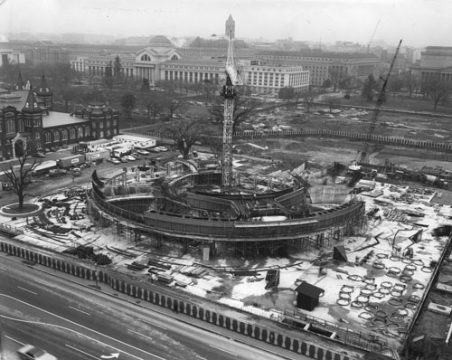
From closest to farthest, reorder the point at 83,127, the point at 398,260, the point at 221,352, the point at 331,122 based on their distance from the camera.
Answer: the point at 221,352, the point at 398,260, the point at 83,127, the point at 331,122

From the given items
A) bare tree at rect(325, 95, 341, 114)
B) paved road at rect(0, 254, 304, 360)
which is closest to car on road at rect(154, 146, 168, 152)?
paved road at rect(0, 254, 304, 360)

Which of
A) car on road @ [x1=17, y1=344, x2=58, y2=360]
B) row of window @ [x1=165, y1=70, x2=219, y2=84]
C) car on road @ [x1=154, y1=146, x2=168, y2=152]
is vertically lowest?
car on road @ [x1=17, y1=344, x2=58, y2=360]

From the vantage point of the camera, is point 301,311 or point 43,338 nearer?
point 43,338

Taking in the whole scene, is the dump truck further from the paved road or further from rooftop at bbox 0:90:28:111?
the paved road

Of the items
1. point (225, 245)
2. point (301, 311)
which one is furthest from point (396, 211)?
point (301, 311)

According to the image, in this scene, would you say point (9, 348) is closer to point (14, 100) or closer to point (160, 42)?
point (14, 100)

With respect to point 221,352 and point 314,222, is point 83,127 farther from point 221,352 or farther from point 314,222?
point 221,352

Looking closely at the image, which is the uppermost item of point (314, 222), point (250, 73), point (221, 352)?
point (250, 73)
